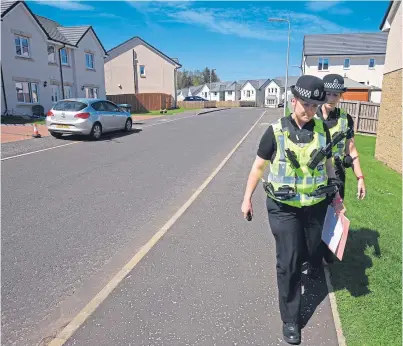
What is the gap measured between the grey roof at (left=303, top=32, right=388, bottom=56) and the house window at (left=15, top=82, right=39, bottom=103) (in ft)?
117

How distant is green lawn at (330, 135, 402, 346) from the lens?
276 centimetres

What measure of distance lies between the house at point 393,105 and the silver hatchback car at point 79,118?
10.3 m

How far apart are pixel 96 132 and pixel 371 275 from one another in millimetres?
12156

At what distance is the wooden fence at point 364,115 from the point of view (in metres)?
18.1

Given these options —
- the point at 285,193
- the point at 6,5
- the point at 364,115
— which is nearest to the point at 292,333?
the point at 285,193

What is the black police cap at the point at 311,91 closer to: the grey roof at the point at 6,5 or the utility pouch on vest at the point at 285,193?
the utility pouch on vest at the point at 285,193

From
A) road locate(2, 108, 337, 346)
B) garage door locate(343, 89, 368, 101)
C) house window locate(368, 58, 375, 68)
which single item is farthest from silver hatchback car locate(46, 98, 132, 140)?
house window locate(368, 58, 375, 68)

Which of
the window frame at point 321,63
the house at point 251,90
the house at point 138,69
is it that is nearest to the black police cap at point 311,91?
the house at point 138,69

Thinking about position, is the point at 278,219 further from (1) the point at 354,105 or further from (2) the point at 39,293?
(1) the point at 354,105

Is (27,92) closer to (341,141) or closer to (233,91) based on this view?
(341,141)

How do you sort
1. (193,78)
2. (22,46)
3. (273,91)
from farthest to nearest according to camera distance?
(193,78)
(273,91)
(22,46)

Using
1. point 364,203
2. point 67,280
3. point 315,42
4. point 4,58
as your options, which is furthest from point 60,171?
point 315,42

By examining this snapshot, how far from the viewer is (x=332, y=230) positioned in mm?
3021

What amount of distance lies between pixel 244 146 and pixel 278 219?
10396 mm
